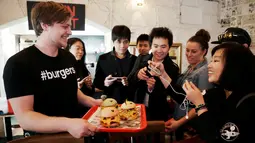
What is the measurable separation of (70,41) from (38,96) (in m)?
1.21

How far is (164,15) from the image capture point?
343cm

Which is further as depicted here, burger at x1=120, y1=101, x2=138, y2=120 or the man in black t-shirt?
burger at x1=120, y1=101, x2=138, y2=120

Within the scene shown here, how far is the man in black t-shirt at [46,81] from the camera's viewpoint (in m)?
0.89

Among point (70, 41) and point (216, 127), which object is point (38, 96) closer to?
point (216, 127)

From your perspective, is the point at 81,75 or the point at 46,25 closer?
the point at 46,25

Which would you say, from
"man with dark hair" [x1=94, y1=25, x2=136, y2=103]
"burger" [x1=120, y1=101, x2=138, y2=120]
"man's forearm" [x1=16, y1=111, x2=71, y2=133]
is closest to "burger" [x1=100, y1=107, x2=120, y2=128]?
"burger" [x1=120, y1=101, x2=138, y2=120]

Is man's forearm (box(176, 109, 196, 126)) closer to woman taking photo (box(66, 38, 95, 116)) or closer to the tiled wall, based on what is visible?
woman taking photo (box(66, 38, 95, 116))

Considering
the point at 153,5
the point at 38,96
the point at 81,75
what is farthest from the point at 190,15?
the point at 38,96

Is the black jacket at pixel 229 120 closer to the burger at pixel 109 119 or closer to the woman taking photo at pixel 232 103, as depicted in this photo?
the woman taking photo at pixel 232 103

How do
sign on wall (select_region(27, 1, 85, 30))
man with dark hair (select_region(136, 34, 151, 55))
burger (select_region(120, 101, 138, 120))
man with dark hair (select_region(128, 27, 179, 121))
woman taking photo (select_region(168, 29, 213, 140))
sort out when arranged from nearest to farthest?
1. burger (select_region(120, 101, 138, 120))
2. woman taking photo (select_region(168, 29, 213, 140))
3. man with dark hair (select_region(128, 27, 179, 121))
4. man with dark hair (select_region(136, 34, 151, 55))
5. sign on wall (select_region(27, 1, 85, 30))

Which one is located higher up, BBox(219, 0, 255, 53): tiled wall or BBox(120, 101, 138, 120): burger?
BBox(219, 0, 255, 53): tiled wall

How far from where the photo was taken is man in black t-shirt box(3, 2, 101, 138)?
0.89 meters

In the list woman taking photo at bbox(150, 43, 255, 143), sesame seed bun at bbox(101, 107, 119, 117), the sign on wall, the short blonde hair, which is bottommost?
sesame seed bun at bbox(101, 107, 119, 117)

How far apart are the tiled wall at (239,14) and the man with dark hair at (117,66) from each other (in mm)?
2423
